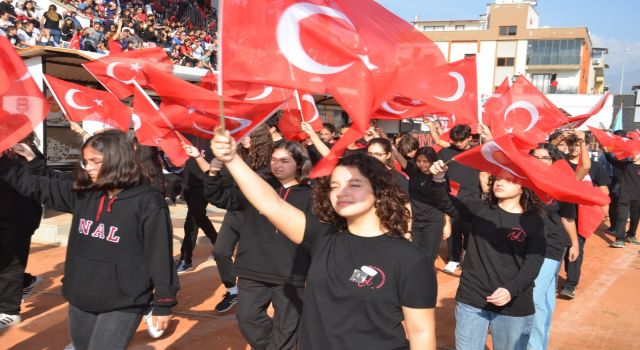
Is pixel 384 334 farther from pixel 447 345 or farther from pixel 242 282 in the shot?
pixel 447 345

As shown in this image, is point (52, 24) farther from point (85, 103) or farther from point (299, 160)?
point (299, 160)

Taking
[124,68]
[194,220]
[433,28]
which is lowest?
[194,220]

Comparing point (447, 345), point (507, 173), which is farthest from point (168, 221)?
point (447, 345)

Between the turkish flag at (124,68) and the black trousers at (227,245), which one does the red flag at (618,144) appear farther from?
the turkish flag at (124,68)

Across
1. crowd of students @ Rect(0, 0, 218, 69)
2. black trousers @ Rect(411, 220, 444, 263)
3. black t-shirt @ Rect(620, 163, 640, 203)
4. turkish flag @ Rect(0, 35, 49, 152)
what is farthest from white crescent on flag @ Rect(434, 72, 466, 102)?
black t-shirt @ Rect(620, 163, 640, 203)

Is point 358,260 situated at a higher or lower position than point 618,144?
lower

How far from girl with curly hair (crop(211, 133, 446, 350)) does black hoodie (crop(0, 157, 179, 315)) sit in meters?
0.92

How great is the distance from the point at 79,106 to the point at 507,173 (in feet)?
15.4

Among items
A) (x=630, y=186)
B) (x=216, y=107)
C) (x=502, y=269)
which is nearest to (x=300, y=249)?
(x=216, y=107)

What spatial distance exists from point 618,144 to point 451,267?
3.64m

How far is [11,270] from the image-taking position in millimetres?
5227


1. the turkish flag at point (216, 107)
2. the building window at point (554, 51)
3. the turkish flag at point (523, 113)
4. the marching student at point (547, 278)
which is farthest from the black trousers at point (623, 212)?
the building window at point (554, 51)

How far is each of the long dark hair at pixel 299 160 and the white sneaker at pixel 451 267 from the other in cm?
473

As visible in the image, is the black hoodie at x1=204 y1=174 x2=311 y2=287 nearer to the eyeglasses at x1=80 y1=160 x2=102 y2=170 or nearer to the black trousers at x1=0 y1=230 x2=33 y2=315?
the eyeglasses at x1=80 y1=160 x2=102 y2=170
